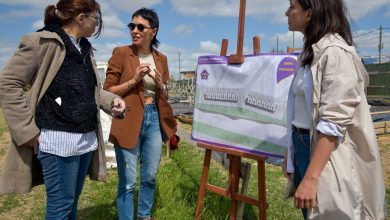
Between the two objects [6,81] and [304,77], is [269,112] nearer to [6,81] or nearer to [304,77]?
[304,77]

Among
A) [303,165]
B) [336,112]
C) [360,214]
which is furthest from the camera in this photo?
[303,165]

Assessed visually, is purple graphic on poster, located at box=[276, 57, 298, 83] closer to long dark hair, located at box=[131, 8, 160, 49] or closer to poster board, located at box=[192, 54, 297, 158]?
poster board, located at box=[192, 54, 297, 158]

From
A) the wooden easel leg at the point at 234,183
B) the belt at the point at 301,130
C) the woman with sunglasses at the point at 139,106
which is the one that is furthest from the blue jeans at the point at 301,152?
the woman with sunglasses at the point at 139,106

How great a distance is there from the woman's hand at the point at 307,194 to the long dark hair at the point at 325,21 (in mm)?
582

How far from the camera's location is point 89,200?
14.7 ft

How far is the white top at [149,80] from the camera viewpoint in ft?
10.2

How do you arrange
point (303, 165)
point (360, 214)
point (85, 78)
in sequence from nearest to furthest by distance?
1. point (360, 214)
2. point (303, 165)
3. point (85, 78)

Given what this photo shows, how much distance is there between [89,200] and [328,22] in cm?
360

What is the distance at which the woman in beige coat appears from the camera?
1692mm

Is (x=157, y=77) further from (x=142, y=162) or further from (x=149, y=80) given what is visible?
(x=142, y=162)

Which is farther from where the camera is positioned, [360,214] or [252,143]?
[252,143]

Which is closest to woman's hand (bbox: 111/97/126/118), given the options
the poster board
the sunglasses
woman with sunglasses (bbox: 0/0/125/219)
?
woman with sunglasses (bbox: 0/0/125/219)

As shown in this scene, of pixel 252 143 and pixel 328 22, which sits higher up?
pixel 328 22

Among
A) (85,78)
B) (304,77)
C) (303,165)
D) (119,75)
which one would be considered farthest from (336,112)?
(119,75)
